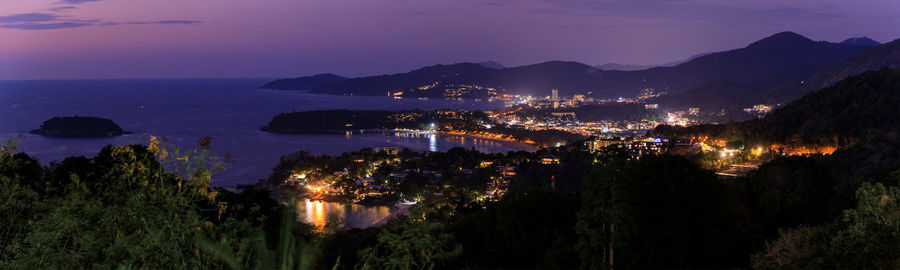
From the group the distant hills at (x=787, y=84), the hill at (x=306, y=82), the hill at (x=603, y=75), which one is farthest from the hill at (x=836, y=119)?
the hill at (x=306, y=82)

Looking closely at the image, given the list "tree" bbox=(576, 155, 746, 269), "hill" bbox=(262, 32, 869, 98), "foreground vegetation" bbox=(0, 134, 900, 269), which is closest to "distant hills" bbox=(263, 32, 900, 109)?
"hill" bbox=(262, 32, 869, 98)

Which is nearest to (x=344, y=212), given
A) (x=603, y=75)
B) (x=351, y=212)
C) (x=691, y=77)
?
(x=351, y=212)

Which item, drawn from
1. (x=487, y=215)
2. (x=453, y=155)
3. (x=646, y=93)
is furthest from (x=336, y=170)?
(x=646, y=93)

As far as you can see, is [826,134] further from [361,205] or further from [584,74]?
[584,74]

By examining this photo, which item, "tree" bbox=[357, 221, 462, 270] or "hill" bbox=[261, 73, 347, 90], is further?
"hill" bbox=[261, 73, 347, 90]

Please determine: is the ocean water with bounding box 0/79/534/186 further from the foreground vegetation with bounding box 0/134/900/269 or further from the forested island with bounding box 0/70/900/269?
the foreground vegetation with bounding box 0/134/900/269

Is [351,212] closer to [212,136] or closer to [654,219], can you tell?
[654,219]
